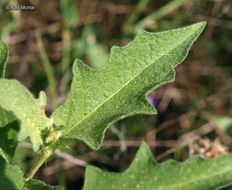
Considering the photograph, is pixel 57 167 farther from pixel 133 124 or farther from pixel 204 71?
pixel 204 71

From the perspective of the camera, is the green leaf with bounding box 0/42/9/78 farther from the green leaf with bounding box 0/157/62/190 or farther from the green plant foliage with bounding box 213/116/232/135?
the green plant foliage with bounding box 213/116/232/135

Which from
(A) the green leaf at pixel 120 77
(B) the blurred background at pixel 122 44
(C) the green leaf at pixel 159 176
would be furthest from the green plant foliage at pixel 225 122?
(A) the green leaf at pixel 120 77

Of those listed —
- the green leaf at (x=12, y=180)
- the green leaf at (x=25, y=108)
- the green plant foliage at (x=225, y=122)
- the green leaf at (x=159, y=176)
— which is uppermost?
the green leaf at (x=25, y=108)

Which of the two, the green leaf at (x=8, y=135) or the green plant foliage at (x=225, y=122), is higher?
the green leaf at (x=8, y=135)

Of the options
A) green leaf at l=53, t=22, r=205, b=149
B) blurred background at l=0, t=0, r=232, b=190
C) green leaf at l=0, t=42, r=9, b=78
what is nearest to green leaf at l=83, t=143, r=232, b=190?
green leaf at l=53, t=22, r=205, b=149

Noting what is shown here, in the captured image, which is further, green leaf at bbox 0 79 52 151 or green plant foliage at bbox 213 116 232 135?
green plant foliage at bbox 213 116 232 135

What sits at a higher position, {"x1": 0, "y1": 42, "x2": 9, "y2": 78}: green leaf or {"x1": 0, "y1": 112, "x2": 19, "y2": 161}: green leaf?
Answer: {"x1": 0, "y1": 42, "x2": 9, "y2": 78}: green leaf

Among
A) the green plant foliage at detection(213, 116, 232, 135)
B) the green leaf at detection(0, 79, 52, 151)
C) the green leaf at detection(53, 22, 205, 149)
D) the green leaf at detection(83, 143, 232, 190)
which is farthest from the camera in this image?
the green plant foliage at detection(213, 116, 232, 135)

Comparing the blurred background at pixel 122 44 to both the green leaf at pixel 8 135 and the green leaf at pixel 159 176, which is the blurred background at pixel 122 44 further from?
the green leaf at pixel 8 135
